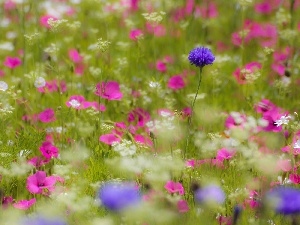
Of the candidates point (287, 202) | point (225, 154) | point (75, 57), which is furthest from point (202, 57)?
point (75, 57)

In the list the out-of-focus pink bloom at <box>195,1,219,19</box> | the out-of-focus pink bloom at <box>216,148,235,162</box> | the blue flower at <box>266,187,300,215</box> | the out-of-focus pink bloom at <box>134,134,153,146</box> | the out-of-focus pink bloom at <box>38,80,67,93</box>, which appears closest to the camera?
the blue flower at <box>266,187,300,215</box>

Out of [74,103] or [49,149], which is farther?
[74,103]

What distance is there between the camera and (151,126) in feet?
8.55

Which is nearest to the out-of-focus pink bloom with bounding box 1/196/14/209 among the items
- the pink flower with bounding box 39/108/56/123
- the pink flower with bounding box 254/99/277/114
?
the pink flower with bounding box 39/108/56/123

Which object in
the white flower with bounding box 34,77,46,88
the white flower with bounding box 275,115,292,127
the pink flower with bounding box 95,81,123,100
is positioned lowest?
the pink flower with bounding box 95,81,123,100

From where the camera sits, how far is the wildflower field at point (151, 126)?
6.48 ft

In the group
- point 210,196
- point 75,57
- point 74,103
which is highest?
point 210,196

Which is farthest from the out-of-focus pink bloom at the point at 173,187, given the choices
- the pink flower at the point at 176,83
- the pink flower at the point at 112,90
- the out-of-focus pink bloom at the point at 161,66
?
the out-of-focus pink bloom at the point at 161,66

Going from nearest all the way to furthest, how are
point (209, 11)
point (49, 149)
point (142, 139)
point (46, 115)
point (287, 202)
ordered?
point (287, 202) → point (49, 149) → point (142, 139) → point (46, 115) → point (209, 11)

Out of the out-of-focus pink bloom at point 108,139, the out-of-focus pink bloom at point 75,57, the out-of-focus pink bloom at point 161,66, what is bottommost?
the out-of-focus pink bloom at point 161,66

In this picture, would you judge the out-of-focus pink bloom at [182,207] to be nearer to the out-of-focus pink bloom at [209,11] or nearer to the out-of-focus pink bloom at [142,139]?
the out-of-focus pink bloom at [142,139]

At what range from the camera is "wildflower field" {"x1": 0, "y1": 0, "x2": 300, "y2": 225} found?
1.98 metres

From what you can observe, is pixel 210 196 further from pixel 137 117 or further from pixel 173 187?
pixel 137 117

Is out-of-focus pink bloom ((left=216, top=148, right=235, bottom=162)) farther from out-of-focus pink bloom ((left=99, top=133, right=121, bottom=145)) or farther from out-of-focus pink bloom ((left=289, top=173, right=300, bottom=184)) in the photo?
out-of-focus pink bloom ((left=99, top=133, right=121, bottom=145))
